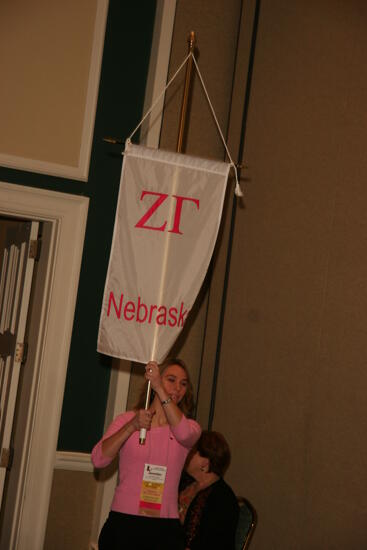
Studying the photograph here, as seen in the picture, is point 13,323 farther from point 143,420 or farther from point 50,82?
point 143,420

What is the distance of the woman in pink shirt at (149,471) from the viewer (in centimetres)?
312

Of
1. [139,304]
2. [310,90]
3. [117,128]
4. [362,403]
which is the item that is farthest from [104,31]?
[362,403]

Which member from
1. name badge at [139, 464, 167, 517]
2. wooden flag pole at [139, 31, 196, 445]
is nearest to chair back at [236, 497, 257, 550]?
name badge at [139, 464, 167, 517]

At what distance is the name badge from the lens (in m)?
3.15

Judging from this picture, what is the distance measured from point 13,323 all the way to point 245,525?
196 centimetres

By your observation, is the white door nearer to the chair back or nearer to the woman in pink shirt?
the woman in pink shirt

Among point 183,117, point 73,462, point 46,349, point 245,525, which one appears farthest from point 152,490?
point 183,117

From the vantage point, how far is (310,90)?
12.7 ft

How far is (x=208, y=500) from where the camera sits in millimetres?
3406

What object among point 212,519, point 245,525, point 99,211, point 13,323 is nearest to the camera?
point 212,519

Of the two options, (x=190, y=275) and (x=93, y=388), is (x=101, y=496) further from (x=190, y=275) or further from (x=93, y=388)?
(x=190, y=275)

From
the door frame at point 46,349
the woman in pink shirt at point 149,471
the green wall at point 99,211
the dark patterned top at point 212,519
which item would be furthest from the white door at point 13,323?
the dark patterned top at point 212,519

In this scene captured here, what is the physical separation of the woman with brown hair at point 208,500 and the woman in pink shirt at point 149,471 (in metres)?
0.19

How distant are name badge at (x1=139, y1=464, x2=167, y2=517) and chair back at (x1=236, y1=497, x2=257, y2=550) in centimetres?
53
